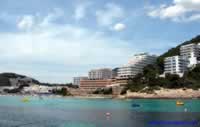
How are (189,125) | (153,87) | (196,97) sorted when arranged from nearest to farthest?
1. (189,125)
2. (196,97)
3. (153,87)

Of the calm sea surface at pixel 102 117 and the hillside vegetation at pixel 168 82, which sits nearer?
the calm sea surface at pixel 102 117

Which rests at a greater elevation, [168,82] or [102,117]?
[168,82]

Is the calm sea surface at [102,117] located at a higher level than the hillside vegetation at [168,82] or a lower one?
lower

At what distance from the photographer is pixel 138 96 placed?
182 m

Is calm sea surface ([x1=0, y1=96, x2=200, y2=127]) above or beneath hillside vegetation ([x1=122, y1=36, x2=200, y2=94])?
beneath

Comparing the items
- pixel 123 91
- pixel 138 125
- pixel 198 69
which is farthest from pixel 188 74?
pixel 138 125

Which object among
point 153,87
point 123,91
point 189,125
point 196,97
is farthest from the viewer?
point 123,91

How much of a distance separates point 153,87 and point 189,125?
442 ft

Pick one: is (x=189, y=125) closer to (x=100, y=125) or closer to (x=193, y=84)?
(x=100, y=125)

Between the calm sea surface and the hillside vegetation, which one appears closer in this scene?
the calm sea surface

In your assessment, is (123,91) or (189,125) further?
(123,91)

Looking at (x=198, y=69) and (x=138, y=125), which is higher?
(x=198, y=69)

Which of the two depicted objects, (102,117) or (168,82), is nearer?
(102,117)

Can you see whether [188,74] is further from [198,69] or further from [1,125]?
[1,125]
